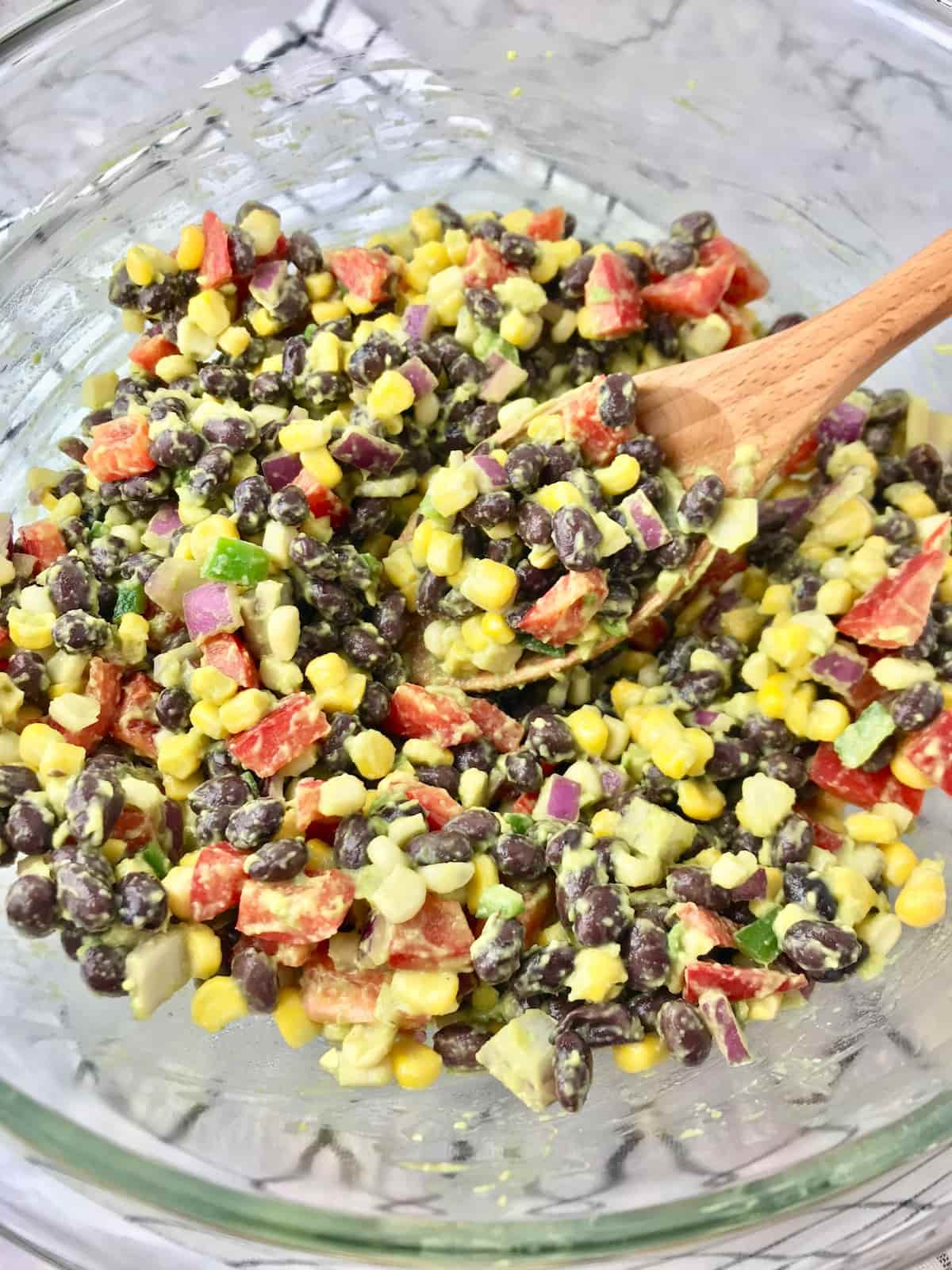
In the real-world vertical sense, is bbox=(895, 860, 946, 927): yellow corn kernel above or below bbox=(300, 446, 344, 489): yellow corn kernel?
below

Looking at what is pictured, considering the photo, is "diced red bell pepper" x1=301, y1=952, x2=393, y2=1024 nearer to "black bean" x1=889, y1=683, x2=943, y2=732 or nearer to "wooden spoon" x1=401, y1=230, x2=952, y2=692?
"wooden spoon" x1=401, y1=230, x2=952, y2=692

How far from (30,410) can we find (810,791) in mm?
2379

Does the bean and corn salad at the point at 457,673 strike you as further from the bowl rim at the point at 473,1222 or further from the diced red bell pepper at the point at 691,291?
the bowl rim at the point at 473,1222

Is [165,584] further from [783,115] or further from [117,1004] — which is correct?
[783,115]

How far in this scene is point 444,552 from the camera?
2.47 m

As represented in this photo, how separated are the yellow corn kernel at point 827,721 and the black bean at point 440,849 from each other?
88 cm

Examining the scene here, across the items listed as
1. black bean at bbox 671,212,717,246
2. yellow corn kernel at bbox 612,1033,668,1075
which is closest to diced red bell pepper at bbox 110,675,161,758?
yellow corn kernel at bbox 612,1033,668,1075

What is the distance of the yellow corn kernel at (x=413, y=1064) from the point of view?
2236mm

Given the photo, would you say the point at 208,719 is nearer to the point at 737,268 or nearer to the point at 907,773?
the point at 907,773

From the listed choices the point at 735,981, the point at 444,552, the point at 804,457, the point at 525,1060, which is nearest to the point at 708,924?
the point at 735,981

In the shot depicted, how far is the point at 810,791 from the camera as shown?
2.64 metres

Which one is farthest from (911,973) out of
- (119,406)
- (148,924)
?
(119,406)

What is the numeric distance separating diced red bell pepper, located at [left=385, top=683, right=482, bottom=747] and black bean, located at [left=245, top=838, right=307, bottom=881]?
502mm

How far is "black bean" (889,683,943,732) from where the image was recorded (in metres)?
2.41
